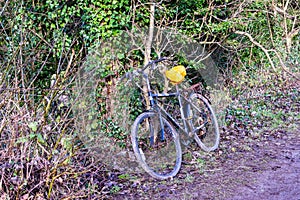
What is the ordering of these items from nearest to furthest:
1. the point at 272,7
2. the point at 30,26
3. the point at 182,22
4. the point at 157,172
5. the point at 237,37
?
the point at 157,172
the point at 30,26
the point at 182,22
the point at 237,37
the point at 272,7

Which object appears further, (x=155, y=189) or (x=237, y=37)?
(x=237, y=37)

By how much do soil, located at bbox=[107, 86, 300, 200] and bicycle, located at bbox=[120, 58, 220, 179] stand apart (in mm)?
179

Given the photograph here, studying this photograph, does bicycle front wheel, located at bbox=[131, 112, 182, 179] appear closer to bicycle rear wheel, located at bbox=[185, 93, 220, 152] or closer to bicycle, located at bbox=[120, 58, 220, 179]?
bicycle, located at bbox=[120, 58, 220, 179]

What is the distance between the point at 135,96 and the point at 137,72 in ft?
2.73

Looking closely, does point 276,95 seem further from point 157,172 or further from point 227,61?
point 157,172

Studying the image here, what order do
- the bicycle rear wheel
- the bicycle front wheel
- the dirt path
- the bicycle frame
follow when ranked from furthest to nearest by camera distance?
the bicycle rear wheel → the bicycle frame → the bicycle front wheel → the dirt path

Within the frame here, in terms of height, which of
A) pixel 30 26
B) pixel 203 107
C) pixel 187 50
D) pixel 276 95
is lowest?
pixel 276 95

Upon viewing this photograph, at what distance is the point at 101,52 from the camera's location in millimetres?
4875

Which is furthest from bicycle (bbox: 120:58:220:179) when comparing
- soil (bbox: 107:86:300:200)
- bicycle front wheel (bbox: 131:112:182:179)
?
soil (bbox: 107:86:300:200)

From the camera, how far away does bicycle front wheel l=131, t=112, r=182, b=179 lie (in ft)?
13.1

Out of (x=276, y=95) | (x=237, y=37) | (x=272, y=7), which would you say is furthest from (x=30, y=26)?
(x=272, y=7)

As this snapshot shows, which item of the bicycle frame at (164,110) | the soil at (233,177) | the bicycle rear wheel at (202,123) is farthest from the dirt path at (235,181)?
the bicycle frame at (164,110)

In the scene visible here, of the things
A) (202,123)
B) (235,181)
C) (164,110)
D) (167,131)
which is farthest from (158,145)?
(235,181)

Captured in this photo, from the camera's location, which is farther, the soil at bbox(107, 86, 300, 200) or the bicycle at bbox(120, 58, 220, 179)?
the bicycle at bbox(120, 58, 220, 179)
